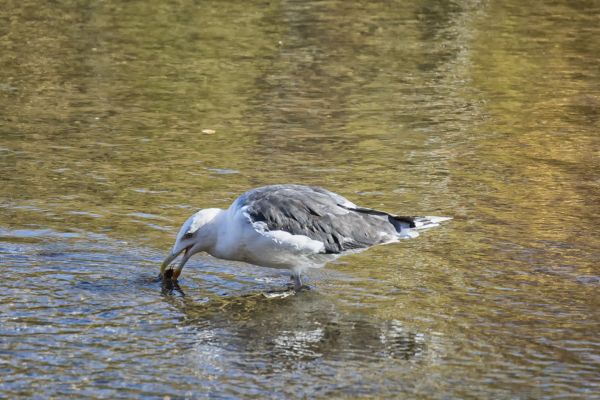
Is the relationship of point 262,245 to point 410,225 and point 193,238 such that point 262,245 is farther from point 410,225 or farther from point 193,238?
point 410,225

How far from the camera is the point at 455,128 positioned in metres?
13.9

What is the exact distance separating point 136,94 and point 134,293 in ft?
23.1

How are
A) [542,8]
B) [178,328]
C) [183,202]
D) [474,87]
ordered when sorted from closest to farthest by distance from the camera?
[178,328] → [183,202] → [474,87] → [542,8]

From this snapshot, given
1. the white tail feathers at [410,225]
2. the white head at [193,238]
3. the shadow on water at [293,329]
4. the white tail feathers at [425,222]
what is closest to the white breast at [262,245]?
the white head at [193,238]

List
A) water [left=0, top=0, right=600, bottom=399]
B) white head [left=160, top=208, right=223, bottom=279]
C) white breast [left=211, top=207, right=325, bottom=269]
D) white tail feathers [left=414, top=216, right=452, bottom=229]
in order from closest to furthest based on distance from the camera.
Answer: water [left=0, top=0, right=600, bottom=399]
white breast [left=211, top=207, right=325, bottom=269]
white head [left=160, top=208, right=223, bottom=279]
white tail feathers [left=414, top=216, right=452, bottom=229]

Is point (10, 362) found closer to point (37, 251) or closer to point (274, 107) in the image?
point (37, 251)

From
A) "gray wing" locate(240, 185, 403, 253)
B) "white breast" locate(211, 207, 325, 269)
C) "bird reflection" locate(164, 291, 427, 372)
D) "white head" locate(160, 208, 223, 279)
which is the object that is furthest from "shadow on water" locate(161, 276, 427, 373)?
"gray wing" locate(240, 185, 403, 253)

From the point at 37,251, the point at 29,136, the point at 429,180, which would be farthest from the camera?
the point at 29,136

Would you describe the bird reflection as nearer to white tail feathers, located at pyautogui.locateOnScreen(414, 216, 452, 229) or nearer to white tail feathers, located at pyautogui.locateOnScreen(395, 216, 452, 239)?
white tail feathers, located at pyautogui.locateOnScreen(395, 216, 452, 239)

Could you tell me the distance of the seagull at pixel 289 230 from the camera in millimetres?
8766

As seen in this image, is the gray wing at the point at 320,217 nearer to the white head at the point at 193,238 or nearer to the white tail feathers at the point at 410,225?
the white tail feathers at the point at 410,225

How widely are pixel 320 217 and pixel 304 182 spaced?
2.71 meters

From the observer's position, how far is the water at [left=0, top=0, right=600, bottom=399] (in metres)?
7.48

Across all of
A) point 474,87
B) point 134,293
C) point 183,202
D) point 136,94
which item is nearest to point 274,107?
point 136,94
